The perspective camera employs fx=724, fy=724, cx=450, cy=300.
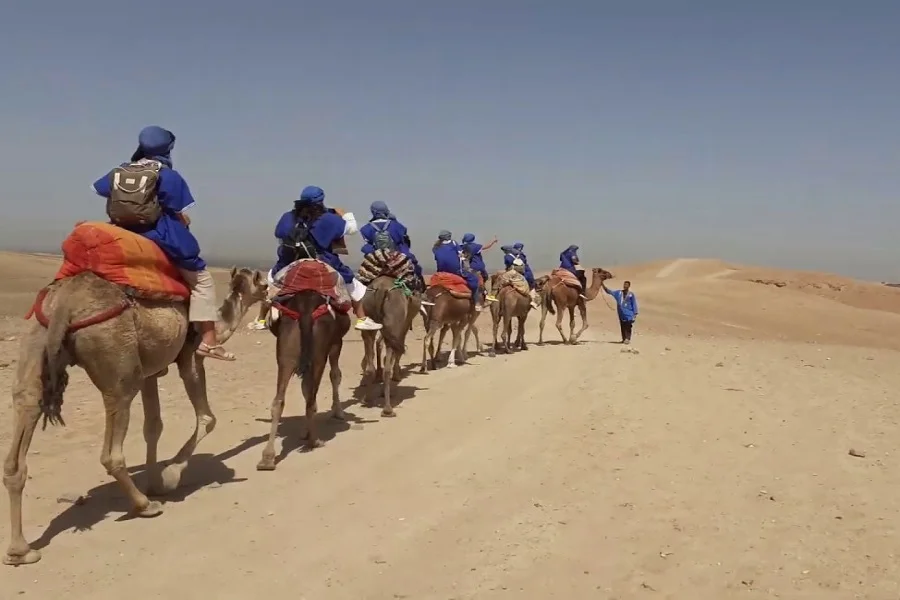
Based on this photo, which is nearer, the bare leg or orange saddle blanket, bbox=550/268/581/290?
the bare leg

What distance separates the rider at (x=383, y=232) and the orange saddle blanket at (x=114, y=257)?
5.41m

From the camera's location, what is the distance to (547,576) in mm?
5109

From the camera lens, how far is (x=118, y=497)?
22.7ft

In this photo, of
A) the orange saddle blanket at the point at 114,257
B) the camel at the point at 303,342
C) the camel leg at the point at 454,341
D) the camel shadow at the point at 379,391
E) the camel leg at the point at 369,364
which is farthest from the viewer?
the camel leg at the point at 454,341

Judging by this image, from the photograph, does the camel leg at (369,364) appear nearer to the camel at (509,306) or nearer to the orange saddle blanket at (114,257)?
the camel at (509,306)

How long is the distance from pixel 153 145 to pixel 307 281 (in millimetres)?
2140

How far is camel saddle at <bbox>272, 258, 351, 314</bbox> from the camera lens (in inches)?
316

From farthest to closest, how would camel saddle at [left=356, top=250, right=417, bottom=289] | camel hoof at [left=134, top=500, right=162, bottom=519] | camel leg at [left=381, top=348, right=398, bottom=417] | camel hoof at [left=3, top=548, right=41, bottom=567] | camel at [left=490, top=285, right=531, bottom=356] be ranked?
camel at [left=490, top=285, right=531, bottom=356] → camel saddle at [left=356, top=250, right=417, bottom=289] → camel leg at [left=381, top=348, right=398, bottom=417] → camel hoof at [left=134, top=500, right=162, bottom=519] → camel hoof at [left=3, top=548, right=41, bottom=567]

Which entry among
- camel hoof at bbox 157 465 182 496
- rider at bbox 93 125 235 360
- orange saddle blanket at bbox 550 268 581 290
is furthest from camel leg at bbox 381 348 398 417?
orange saddle blanket at bbox 550 268 581 290

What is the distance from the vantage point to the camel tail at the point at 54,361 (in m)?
5.55

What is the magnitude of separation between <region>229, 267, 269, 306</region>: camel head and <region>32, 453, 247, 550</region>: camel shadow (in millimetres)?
1907

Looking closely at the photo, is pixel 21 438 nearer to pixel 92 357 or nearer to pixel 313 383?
pixel 92 357

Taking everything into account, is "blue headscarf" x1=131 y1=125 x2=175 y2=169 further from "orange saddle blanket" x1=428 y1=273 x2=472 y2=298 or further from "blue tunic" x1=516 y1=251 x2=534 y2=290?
"blue tunic" x1=516 y1=251 x2=534 y2=290

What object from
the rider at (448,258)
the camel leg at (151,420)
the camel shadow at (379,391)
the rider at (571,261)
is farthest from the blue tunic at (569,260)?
the camel leg at (151,420)
